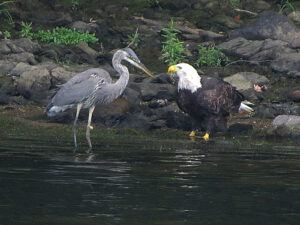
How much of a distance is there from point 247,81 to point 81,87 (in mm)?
6489

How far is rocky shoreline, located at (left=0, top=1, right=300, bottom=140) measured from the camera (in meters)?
17.8

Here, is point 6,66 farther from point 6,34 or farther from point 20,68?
point 6,34

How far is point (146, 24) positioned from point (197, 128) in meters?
10.1

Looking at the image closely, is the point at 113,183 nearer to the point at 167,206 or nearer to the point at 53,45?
the point at 167,206

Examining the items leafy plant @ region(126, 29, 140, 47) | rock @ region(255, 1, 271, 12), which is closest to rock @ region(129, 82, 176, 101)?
leafy plant @ region(126, 29, 140, 47)

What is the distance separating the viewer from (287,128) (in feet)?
53.2

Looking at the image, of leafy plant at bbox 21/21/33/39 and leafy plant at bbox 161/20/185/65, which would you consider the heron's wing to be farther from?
leafy plant at bbox 21/21/33/39

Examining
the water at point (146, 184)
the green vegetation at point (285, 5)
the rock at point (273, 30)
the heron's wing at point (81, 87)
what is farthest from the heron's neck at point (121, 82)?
the green vegetation at point (285, 5)

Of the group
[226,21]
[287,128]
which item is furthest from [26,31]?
[287,128]

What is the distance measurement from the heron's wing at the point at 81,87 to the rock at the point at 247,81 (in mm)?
5476

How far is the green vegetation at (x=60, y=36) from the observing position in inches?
955

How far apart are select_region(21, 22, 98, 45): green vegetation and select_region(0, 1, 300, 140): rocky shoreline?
406 mm

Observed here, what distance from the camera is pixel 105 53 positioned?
79.0ft

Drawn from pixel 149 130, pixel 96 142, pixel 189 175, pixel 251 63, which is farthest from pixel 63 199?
pixel 251 63
